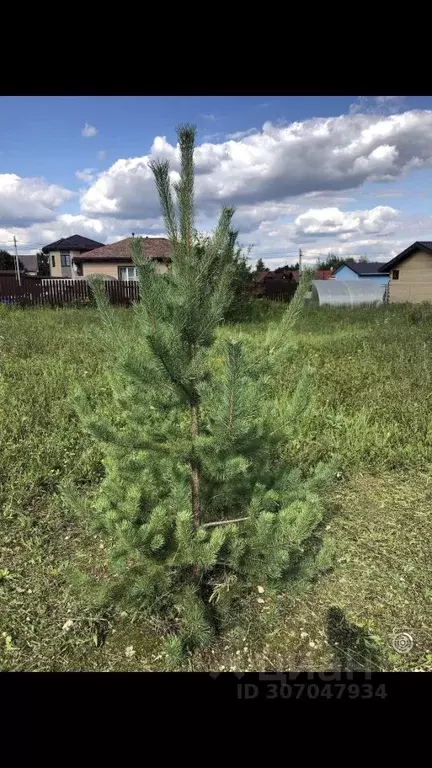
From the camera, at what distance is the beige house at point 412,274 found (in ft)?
86.5

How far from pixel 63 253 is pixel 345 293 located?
3177cm

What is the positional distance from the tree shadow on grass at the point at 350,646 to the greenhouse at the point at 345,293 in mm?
21761

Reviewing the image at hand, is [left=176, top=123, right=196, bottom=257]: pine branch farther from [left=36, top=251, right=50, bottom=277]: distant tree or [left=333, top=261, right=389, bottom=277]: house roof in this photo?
[left=36, top=251, right=50, bottom=277]: distant tree

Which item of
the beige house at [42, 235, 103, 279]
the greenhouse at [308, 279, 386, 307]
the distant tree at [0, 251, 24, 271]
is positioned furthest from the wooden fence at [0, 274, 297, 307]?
the distant tree at [0, 251, 24, 271]

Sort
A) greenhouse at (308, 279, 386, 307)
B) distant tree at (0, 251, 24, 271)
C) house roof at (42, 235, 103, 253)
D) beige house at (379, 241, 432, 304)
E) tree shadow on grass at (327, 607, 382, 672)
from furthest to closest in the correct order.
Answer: distant tree at (0, 251, 24, 271), house roof at (42, 235, 103, 253), beige house at (379, 241, 432, 304), greenhouse at (308, 279, 386, 307), tree shadow on grass at (327, 607, 382, 672)

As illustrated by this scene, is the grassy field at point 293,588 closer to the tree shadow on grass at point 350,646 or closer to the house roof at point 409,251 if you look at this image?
the tree shadow on grass at point 350,646

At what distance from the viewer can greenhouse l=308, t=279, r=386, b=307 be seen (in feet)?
76.5

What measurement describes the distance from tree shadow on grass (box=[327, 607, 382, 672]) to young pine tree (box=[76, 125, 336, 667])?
1.22 ft

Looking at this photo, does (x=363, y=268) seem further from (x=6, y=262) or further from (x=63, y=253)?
(x=6, y=262)

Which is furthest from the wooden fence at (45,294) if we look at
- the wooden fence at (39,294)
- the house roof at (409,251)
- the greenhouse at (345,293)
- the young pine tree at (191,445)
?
the young pine tree at (191,445)

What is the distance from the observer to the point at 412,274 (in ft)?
89.6
